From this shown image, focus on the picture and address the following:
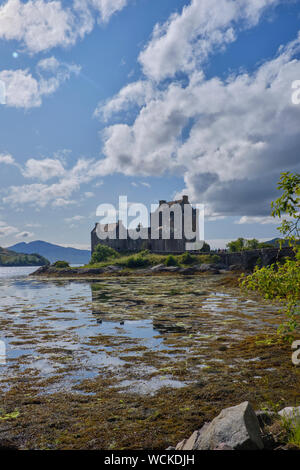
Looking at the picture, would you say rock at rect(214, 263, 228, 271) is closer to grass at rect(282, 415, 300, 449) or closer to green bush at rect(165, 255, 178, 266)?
green bush at rect(165, 255, 178, 266)

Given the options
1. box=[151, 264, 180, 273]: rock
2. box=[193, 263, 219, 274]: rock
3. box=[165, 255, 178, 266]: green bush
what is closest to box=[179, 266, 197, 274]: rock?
box=[193, 263, 219, 274]: rock

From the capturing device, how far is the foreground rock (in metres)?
4.65

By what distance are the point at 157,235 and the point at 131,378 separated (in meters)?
100

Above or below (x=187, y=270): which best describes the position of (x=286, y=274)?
above

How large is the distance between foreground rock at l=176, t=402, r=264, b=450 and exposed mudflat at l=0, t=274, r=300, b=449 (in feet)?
2.97

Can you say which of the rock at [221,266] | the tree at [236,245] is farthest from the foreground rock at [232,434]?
the tree at [236,245]

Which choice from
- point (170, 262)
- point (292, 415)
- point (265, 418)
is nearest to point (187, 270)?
point (170, 262)

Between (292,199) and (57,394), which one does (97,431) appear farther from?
(292,199)

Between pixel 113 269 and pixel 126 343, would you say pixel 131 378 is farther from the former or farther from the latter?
pixel 113 269

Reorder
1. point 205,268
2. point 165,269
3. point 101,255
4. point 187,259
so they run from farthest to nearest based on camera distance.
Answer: point 101,255, point 187,259, point 165,269, point 205,268

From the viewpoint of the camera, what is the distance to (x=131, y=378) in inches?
358
